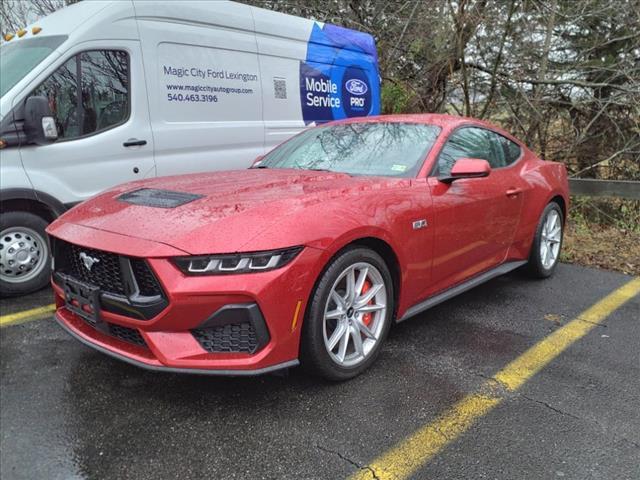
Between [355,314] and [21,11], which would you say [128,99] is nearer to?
[355,314]

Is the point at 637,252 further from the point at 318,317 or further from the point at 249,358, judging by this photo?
the point at 249,358

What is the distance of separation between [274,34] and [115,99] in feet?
6.86

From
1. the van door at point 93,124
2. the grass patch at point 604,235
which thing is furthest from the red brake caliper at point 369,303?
the grass patch at point 604,235

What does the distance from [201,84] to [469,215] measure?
3151 millimetres

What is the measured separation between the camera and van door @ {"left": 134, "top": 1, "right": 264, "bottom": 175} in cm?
483

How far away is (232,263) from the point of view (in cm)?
226

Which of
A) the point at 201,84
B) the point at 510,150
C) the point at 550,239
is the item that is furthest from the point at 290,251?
the point at 201,84

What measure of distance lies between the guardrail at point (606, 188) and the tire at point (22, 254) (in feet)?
19.6

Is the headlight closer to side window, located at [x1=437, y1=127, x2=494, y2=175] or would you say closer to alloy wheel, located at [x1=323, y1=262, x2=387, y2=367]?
alloy wheel, located at [x1=323, y1=262, x2=387, y2=367]

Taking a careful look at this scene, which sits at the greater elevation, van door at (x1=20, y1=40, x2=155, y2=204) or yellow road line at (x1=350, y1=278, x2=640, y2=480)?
van door at (x1=20, y1=40, x2=155, y2=204)

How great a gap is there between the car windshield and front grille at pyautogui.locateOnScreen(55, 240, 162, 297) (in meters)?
1.53

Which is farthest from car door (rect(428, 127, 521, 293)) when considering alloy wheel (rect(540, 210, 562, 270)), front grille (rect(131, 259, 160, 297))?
front grille (rect(131, 259, 160, 297))

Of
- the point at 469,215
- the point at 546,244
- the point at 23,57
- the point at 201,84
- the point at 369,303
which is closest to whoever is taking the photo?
the point at 369,303

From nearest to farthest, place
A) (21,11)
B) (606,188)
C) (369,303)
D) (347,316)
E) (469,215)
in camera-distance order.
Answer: (347,316), (369,303), (469,215), (606,188), (21,11)
